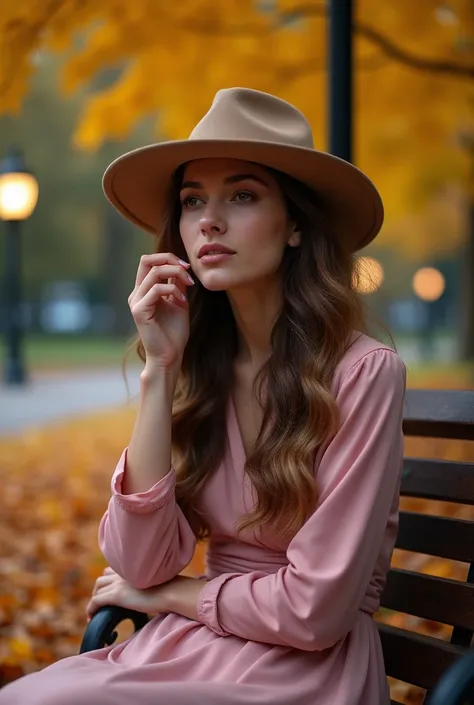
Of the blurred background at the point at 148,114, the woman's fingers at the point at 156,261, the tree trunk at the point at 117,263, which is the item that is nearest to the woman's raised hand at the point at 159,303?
the woman's fingers at the point at 156,261

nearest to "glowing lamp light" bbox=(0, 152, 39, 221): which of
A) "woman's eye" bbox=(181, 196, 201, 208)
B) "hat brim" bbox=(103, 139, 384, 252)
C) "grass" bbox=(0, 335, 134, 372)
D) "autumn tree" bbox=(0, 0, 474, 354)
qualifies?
"autumn tree" bbox=(0, 0, 474, 354)

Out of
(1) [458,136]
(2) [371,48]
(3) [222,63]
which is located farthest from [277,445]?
(1) [458,136]

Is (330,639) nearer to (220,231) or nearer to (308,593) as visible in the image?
(308,593)

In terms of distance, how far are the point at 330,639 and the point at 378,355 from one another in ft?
2.03

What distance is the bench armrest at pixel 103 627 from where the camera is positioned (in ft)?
7.79

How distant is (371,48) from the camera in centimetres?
824

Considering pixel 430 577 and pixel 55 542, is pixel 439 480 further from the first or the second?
pixel 55 542

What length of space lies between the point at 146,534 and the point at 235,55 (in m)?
5.65

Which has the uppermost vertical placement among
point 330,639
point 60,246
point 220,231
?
point 60,246

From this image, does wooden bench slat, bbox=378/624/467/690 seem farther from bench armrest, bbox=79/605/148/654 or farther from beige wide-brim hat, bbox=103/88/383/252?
beige wide-brim hat, bbox=103/88/383/252

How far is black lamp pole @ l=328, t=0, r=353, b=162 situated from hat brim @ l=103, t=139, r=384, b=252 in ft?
3.33

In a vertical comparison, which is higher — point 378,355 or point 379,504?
point 378,355

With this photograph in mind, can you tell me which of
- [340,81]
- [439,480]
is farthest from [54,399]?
[439,480]

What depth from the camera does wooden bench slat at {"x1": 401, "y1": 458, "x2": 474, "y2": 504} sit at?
256 cm
